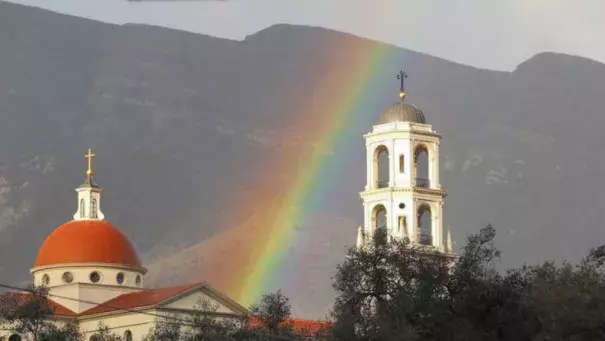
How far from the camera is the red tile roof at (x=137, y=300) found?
137625 millimetres

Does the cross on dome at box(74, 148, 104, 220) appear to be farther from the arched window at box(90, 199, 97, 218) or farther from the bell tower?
the bell tower

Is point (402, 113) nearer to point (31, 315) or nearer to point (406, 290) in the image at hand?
point (31, 315)

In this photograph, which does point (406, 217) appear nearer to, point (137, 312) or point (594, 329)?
point (137, 312)

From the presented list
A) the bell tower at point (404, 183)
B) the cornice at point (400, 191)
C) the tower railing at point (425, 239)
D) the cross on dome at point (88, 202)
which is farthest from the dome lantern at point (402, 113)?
the cross on dome at point (88, 202)

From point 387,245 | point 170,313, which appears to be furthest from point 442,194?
point 387,245

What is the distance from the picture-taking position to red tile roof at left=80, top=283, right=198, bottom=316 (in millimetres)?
137625

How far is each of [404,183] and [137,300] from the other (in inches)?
1089

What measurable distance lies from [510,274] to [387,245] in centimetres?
638

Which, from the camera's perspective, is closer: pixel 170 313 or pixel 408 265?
pixel 408 265

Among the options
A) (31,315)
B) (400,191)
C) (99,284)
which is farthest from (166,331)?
(99,284)

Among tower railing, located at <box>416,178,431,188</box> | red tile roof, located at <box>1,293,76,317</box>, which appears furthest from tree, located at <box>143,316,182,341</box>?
tower railing, located at <box>416,178,431,188</box>

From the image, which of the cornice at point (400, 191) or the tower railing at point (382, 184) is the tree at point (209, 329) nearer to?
the cornice at point (400, 191)

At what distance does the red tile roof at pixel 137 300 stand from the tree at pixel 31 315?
24.1 feet

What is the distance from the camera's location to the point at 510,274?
270 ft
